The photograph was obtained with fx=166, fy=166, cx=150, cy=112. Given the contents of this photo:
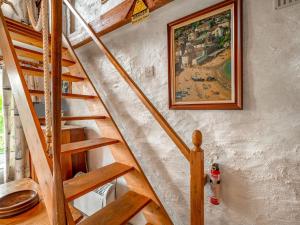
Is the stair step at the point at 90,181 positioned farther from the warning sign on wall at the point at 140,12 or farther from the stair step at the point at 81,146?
the warning sign on wall at the point at 140,12

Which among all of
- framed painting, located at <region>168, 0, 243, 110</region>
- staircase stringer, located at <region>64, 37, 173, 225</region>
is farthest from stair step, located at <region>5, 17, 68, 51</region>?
framed painting, located at <region>168, 0, 243, 110</region>

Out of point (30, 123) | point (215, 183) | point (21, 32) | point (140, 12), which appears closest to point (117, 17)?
point (140, 12)

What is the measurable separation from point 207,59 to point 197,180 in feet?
2.82

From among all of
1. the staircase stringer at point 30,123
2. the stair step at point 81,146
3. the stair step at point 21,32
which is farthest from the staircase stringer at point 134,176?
the stair step at point 21,32

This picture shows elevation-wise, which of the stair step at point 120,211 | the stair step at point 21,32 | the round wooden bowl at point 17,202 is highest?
the stair step at point 21,32

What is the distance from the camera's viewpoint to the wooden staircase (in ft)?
3.37

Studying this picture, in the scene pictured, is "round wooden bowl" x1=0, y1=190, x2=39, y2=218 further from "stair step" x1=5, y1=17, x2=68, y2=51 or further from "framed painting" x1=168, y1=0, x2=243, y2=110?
"stair step" x1=5, y1=17, x2=68, y2=51

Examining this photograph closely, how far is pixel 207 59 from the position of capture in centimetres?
125

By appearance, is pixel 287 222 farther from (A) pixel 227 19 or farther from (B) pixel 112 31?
(B) pixel 112 31

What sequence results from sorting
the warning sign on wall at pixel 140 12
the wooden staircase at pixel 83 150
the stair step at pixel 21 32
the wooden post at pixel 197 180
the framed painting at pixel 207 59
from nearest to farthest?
the wooden post at pixel 197 180 < the wooden staircase at pixel 83 150 < the framed painting at pixel 207 59 < the warning sign on wall at pixel 140 12 < the stair step at pixel 21 32

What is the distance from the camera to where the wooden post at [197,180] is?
90 centimetres

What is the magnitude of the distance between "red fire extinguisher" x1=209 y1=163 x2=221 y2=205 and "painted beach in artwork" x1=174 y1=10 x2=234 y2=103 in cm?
51

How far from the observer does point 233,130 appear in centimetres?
119

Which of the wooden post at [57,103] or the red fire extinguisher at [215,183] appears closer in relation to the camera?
the wooden post at [57,103]
